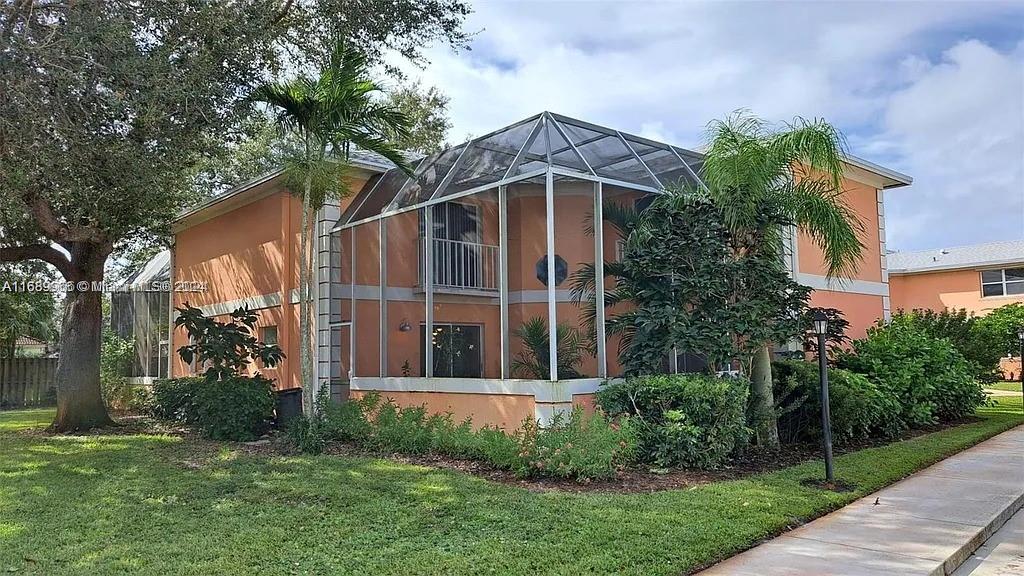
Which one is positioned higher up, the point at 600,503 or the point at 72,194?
the point at 72,194

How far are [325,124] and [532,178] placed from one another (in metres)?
3.16

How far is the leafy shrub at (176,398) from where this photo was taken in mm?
13031

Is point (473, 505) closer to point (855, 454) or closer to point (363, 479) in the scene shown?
point (363, 479)

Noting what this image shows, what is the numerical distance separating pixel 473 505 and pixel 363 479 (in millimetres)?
1746

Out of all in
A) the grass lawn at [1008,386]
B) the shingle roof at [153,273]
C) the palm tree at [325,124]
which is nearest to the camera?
the palm tree at [325,124]

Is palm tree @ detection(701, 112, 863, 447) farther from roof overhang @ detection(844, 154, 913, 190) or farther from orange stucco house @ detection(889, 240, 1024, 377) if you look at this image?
orange stucco house @ detection(889, 240, 1024, 377)

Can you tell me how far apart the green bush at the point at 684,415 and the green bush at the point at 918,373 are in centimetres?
418

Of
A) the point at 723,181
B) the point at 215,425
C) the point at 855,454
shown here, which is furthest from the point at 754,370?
the point at 215,425

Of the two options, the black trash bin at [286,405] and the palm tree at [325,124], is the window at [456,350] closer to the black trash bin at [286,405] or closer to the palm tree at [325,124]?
the palm tree at [325,124]

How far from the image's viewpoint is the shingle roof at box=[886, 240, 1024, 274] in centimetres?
2475

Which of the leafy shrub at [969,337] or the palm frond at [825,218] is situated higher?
the palm frond at [825,218]

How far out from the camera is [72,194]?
9.13 meters

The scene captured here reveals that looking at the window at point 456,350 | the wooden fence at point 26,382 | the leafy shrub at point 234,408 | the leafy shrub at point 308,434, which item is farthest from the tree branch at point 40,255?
the wooden fence at point 26,382

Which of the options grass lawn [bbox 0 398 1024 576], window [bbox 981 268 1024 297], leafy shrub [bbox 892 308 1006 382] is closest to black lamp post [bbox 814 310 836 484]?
grass lawn [bbox 0 398 1024 576]
